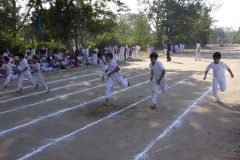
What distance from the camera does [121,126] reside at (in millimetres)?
6406

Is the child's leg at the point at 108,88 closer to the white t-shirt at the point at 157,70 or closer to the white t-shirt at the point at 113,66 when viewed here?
the white t-shirt at the point at 113,66

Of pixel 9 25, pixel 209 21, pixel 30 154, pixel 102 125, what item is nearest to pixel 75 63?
pixel 9 25

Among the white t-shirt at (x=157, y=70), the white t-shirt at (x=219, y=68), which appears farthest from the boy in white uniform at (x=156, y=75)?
the white t-shirt at (x=219, y=68)

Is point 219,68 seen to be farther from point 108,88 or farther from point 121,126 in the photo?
point 121,126

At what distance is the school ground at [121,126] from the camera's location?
489cm

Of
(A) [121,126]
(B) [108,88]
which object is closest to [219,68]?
(B) [108,88]

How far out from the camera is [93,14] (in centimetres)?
2748

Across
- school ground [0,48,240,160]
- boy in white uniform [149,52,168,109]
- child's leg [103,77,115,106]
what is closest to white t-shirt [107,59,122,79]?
child's leg [103,77,115,106]

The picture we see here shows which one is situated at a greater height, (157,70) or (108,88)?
(157,70)

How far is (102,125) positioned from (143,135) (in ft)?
3.76

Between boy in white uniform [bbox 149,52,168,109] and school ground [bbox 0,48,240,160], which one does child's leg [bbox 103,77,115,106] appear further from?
boy in white uniform [bbox 149,52,168,109]

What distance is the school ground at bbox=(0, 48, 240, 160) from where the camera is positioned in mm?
4887

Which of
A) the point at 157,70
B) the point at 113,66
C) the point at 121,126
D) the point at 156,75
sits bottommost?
the point at 121,126

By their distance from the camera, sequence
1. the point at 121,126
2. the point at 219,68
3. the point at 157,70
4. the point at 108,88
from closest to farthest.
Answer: the point at 121,126 < the point at 157,70 < the point at 108,88 < the point at 219,68
